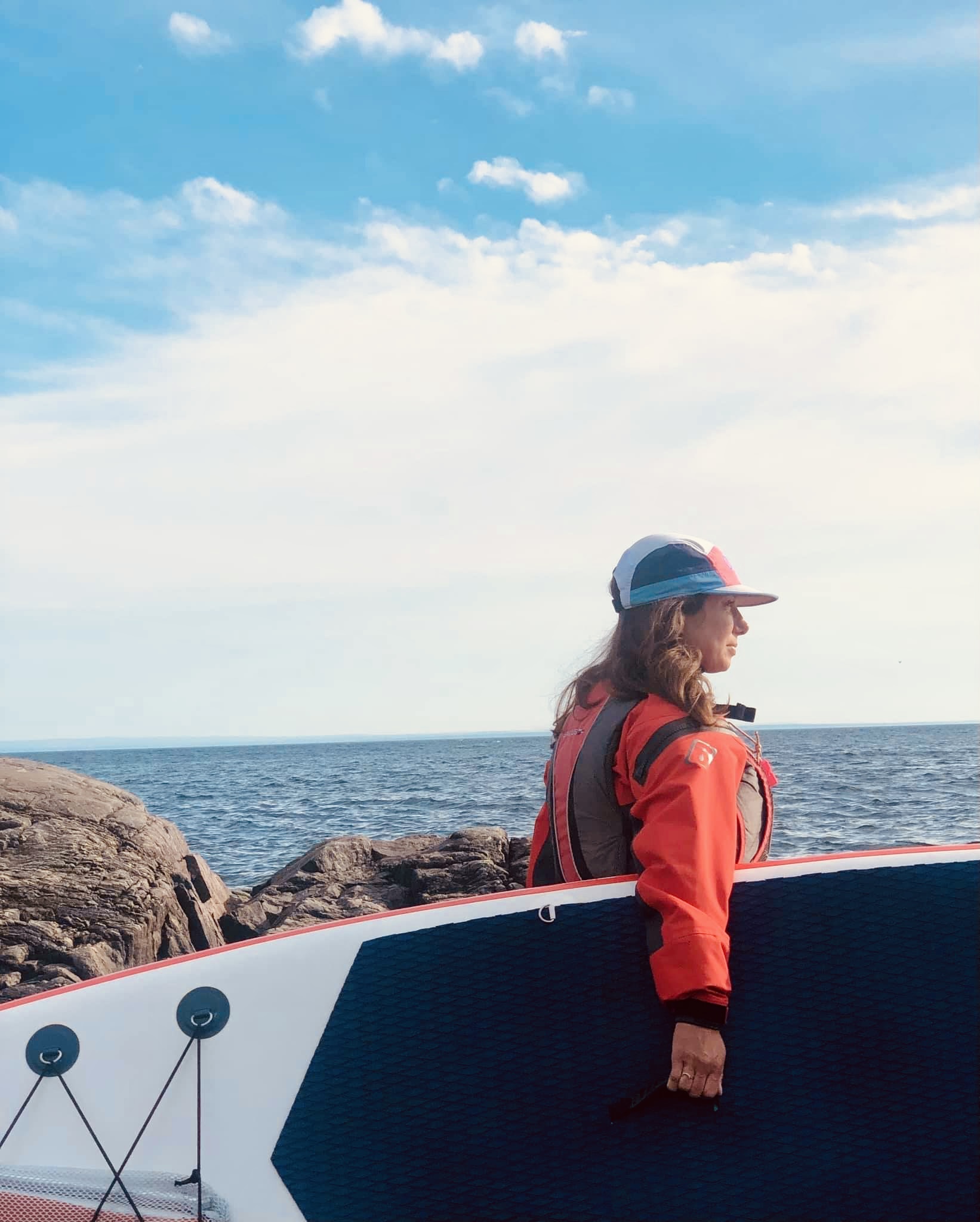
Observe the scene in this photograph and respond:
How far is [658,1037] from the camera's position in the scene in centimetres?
214

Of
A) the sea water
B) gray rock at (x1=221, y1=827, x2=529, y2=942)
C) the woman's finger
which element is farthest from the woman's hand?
gray rock at (x1=221, y1=827, x2=529, y2=942)

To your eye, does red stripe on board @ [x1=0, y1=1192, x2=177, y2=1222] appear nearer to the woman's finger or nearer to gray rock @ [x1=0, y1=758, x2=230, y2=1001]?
the woman's finger

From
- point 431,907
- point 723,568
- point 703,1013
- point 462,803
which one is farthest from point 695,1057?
point 462,803

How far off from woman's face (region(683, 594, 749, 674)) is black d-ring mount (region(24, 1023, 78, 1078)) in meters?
1.55

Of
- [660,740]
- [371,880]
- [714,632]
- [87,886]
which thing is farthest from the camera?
[371,880]

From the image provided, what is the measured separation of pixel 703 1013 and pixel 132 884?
6.72 m

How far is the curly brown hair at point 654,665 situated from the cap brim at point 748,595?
0.05 m

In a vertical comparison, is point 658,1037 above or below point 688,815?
below

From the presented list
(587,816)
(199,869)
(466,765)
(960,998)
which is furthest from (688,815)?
(466,765)

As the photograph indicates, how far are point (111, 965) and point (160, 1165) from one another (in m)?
5.31

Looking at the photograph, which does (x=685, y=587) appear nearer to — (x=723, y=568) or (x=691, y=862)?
(x=723, y=568)

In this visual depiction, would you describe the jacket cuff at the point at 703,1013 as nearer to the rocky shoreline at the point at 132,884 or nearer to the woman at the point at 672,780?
the woman at the point at 672,780

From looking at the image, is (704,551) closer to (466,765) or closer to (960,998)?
(960,998)

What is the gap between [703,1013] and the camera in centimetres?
189
